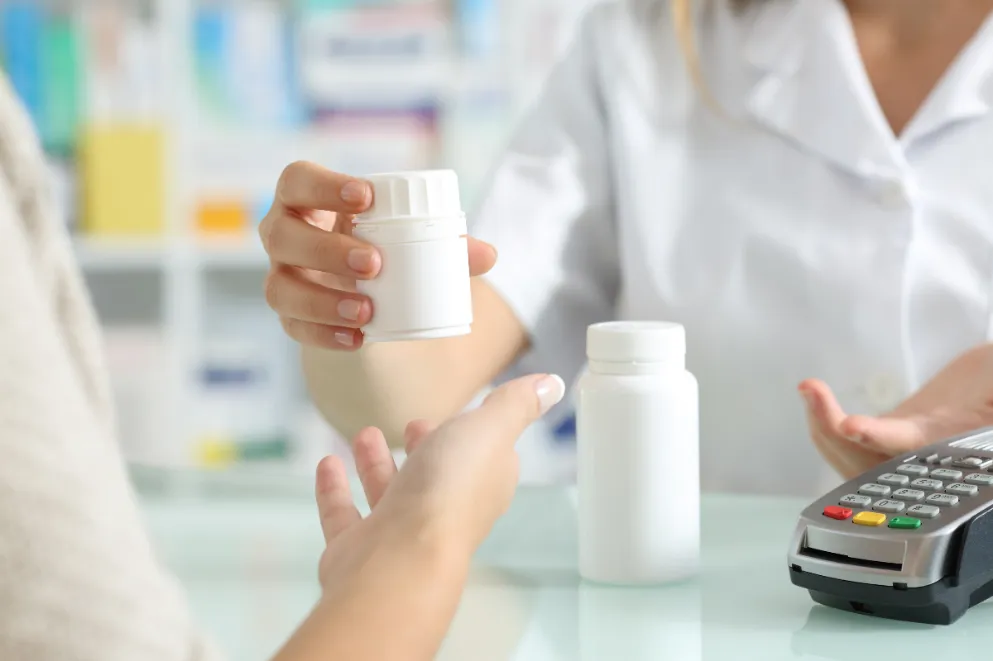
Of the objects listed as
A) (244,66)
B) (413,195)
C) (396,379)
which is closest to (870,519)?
(413,195)

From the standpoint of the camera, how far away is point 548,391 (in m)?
0.45

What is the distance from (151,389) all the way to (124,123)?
467 millimetres

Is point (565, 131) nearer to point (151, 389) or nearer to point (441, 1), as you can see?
point (441, 1)

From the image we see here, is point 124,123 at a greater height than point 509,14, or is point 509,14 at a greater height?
point 509,14

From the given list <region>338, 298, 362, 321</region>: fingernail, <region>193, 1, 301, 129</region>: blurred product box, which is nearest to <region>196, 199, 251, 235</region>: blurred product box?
<region>193, 1, 301, 129</region>: blurred product box

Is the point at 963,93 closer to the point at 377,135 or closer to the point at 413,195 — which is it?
the point at 413,195

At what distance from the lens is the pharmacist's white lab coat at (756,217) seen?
83cm

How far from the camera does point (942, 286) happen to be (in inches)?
32.4

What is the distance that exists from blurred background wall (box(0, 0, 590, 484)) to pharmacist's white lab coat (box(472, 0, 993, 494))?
3.53 feet

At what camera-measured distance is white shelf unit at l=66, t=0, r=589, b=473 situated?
6.55ft

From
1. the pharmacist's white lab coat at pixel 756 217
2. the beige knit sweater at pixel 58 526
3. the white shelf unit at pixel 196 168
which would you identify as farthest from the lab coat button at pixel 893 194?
the white shelf unit at pixel 196 168

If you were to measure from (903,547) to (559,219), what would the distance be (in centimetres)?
49

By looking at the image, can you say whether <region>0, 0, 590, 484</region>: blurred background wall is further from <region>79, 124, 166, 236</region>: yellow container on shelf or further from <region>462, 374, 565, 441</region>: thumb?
<region>462, 374, 565, 441</region>: thumb

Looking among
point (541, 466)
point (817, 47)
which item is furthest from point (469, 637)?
point (541, 466)
